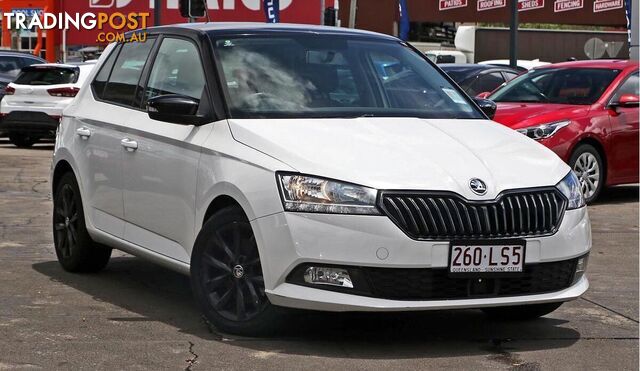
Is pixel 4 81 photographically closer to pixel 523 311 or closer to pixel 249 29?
pixel 249 29

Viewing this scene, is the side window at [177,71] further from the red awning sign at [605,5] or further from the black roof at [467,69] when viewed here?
the red awning sign at [605,5]

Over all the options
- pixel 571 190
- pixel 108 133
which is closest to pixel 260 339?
pixel 571 190

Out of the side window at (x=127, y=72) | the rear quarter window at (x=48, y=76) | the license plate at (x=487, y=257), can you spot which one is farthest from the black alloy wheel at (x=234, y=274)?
the rear quarter window at (x=48, y=76)

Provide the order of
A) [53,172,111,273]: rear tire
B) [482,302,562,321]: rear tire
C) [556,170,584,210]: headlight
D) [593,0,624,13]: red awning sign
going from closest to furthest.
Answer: [556,170,584,210]: headlight → [482,302,562,321]: rear tire → [53,172,111,273]: rear tire → [593,0,624,13]: red awning sign

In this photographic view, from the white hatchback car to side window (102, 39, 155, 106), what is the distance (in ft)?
0.13

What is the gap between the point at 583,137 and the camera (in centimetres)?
1352

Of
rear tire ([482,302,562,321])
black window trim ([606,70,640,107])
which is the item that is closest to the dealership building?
black window trim ([606,70,640,107])

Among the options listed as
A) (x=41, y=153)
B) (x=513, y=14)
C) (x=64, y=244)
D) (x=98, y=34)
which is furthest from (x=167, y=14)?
(x=64, y=244)

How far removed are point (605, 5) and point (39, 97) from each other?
35.9 metres

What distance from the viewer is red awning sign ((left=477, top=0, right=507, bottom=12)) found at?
54.6 meters

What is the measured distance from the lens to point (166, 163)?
7.09 meters

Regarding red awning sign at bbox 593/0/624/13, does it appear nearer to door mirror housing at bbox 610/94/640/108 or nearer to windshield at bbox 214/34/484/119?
door mirror housing at bbox 610/94/640/108

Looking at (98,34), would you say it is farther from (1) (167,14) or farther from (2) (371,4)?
(2) (371,4)

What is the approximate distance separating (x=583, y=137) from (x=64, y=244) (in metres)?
6.69
